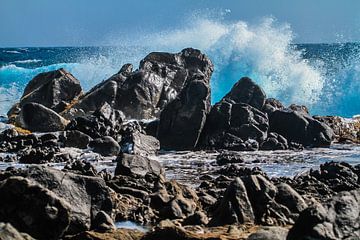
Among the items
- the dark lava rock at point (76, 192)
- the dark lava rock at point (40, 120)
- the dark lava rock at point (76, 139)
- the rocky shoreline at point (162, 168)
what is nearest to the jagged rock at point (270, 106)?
the rocky shoreline at point (162, 168)

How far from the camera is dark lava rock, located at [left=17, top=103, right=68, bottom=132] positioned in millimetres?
29219

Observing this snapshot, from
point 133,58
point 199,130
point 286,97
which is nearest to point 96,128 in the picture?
point 199,130

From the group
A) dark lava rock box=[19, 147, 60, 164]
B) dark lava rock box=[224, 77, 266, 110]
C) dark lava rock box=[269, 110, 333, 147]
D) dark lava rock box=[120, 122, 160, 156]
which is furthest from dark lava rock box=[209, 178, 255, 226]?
dark lava rock box=[224, 77, 266, 110]

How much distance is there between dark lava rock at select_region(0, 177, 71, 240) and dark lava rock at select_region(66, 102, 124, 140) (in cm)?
1701

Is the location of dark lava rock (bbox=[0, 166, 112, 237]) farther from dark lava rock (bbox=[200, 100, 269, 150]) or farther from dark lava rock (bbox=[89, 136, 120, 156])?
dark lava rock (bbox=[200, 100, 269, 150])

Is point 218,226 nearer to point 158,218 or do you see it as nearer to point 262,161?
point 158,218

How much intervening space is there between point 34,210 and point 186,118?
60.7 ft

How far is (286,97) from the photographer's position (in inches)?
1905

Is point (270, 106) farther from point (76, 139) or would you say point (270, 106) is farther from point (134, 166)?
point (134, 166)

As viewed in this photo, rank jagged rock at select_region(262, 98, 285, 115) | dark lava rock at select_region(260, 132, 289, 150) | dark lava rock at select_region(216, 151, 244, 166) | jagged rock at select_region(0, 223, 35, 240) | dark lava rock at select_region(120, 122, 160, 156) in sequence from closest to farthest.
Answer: jagged rock at select_region(0, 223, 35, 240)
dark lava rock at select_region(216, 151, 244, 166)
dark lava rock at select_region(120, 122, 160, 156)
dark lava rock at select_region(260, 132, 289, 150)
jagged rock at select_region(262, 98, 285, 115)

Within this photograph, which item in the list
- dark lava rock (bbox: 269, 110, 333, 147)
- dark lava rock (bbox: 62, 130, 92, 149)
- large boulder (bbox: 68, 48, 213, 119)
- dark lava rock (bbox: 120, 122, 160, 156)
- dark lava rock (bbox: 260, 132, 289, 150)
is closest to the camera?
dark lava rock (bbox: 120, 122, 160, 156)

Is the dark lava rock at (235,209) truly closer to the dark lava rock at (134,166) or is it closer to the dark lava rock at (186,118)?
the dark lava rock at (134,166)

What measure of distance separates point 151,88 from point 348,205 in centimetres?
2632

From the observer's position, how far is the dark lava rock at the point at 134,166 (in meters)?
16.3
